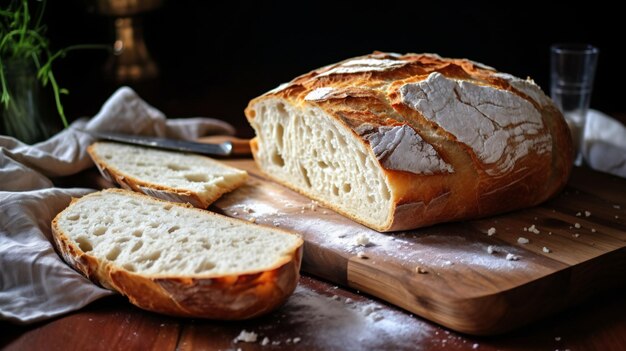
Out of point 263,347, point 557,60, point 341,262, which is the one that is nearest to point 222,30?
point 557,60

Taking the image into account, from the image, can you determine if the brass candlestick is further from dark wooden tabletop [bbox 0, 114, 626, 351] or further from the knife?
dark wooden tabletop [bbox 0, 114, 626, 351]

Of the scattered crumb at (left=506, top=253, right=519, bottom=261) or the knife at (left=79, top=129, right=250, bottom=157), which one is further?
the knife at (left=79, top=129, right=250, bottom=157)

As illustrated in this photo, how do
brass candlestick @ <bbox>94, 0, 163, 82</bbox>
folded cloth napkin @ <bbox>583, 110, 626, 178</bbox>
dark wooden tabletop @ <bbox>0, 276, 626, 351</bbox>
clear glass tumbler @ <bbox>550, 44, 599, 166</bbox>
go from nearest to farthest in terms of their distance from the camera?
dark wooden tabletop @ <bbox>0, 276, 626, 351</bbox>
folded cloth napkin @ <bbox>583, 110, 626, 178</bbox>
clear glass tumbler @ <bbox>550, 44, 599, 166</bbox>
brass candlestick @ <bbox>94, 0, 163, 82</bbox>

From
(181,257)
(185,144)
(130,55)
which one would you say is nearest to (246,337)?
(181,257)

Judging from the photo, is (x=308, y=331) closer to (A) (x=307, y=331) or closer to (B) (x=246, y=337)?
(A) (x=307, y=331)

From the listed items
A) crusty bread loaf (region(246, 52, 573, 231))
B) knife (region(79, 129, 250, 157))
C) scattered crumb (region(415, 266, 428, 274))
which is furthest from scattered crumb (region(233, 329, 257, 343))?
knife (region(79, 129, 250, 157))

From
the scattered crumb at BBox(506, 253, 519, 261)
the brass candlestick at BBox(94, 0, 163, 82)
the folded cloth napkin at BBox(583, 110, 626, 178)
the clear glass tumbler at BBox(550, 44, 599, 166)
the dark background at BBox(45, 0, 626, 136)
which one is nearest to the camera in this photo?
the scattered crumb at BBox(506, 253, 519, 261)
